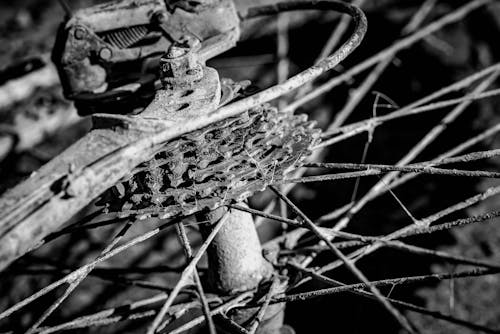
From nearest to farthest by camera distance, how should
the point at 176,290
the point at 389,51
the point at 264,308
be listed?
1. the point at 176,290
2. the point at 264,308
3. the point at 389,51

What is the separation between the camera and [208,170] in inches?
30.5

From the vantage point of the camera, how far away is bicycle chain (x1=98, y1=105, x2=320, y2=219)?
2.48 feet

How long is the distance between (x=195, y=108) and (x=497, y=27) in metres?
1.27

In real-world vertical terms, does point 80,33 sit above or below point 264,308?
above

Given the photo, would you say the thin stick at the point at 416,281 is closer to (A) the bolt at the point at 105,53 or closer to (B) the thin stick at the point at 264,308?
(B) the thin stick at the point at 264,308

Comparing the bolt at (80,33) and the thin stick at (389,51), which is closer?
the bolt at (80,33)

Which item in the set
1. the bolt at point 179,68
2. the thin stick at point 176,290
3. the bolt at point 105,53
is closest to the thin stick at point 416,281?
the thin stick at point 176,290

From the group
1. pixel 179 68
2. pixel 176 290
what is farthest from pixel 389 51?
pixel 176 290

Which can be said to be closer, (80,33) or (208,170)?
(208,170)

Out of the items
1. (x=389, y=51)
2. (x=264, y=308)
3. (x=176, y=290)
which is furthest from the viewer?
(x=389, y=51)

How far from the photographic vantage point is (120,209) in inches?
30.9

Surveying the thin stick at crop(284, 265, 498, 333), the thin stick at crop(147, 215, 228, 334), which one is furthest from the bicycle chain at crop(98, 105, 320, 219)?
the thin stick at crop(284, 265, 498, 333)

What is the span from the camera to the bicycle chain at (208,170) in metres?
0.76

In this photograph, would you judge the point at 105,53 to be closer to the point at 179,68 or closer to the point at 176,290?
the point at 179,68
